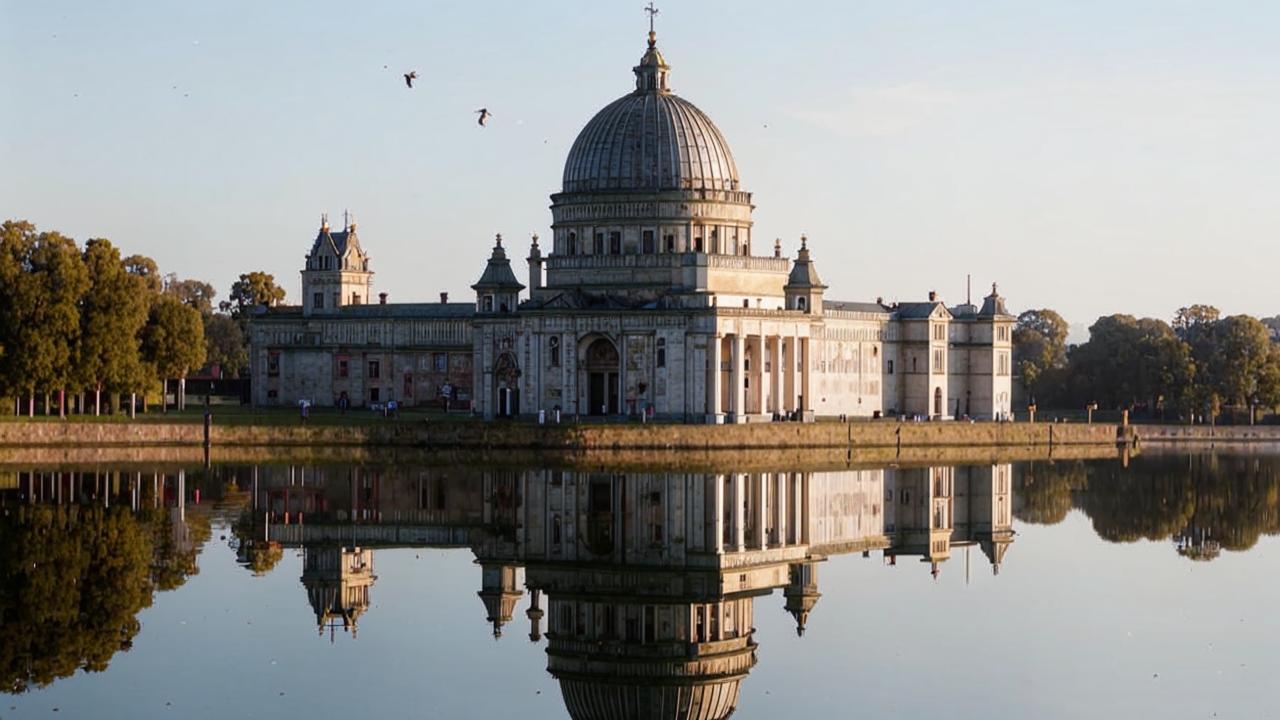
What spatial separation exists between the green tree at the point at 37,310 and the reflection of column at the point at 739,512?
31983 mm

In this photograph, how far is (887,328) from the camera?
129250mm

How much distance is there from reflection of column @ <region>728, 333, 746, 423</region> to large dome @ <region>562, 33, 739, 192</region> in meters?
11.0

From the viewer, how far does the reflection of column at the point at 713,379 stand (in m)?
103

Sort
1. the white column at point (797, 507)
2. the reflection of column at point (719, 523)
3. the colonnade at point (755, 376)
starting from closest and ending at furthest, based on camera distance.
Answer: the reflection of column at point (719, 523) < the white column at point (797, 507) < the colonnade at point (755, 376)

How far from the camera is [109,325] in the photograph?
9481 centimetres

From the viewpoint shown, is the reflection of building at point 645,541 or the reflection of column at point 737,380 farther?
the reflection of column at point 737,380

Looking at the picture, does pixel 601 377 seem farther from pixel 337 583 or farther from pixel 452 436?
pixel 337 583

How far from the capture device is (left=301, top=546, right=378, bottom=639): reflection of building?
42625 millimetres

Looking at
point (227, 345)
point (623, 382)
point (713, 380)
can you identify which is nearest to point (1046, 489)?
point (713, 380)

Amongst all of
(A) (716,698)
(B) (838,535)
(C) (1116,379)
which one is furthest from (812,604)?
(C) (1116,379)

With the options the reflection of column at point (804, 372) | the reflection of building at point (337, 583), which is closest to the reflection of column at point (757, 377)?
the reflection of column at point (804, 372)

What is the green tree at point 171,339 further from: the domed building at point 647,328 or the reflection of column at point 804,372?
the reflection of column at point 804,372

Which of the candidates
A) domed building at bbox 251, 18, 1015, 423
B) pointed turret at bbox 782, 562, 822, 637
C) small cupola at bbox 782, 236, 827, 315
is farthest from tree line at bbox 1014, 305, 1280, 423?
pointed turret at bbox 782, 562, 822, 637

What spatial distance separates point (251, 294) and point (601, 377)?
65.6 m
